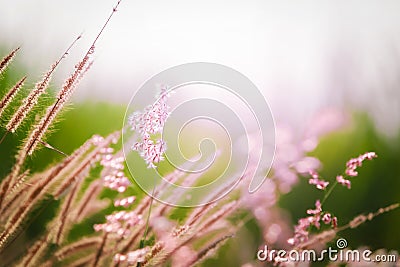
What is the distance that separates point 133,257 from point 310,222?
60 centimetres

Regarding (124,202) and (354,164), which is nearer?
(124,202)

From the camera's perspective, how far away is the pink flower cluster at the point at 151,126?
175 centimetres

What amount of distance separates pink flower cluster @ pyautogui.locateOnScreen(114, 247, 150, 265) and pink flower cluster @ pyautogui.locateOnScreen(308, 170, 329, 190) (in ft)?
1.95

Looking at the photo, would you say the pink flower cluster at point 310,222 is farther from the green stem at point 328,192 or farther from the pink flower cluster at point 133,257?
the pink flower cluster at point 133,257

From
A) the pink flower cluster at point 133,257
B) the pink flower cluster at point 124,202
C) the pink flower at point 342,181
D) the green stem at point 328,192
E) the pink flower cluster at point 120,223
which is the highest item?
the pink flower at point 342,181

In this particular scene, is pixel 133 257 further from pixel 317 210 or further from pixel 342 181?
pixel 342 181

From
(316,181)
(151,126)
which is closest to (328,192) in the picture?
(316,181)

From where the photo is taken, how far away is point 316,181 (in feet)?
6.11

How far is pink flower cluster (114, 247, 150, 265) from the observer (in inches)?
64.2

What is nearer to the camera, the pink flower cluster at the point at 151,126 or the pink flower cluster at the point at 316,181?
the pink flower cluster at the point at 151,126

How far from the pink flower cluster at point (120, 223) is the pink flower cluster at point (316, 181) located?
58cm

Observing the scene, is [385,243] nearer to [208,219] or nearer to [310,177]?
[310,177]

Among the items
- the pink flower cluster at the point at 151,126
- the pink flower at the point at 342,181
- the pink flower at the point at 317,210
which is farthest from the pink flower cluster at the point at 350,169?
the pink flower cluster at the point at 151,126

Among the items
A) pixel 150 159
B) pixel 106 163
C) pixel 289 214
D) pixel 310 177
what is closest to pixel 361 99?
pixel 310 177
